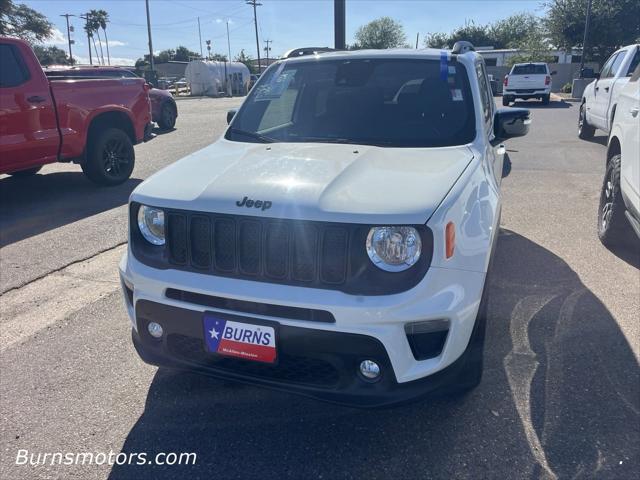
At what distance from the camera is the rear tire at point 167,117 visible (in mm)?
15359

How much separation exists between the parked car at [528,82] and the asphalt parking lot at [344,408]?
2013cm

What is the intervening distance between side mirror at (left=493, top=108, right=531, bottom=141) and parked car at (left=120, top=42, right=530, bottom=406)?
1.05m

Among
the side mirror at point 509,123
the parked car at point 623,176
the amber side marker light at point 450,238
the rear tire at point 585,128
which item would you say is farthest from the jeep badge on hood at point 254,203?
the rear tire at point 585,128

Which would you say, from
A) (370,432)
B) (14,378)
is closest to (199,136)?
(14,378)

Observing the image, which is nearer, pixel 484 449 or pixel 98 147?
pixel 484 449

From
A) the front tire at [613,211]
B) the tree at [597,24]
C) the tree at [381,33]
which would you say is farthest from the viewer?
the tree at [381,33]

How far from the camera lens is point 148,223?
266cm

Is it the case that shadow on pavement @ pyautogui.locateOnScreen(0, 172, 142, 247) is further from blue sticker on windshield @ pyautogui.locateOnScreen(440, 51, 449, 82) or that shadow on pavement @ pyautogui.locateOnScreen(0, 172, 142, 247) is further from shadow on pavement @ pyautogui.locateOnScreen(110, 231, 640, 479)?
blue sticker on windshield @ pyautogui.locateOnScreen(440, 51, 449, 82)

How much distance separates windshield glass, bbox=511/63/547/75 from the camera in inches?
918

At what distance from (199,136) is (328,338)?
12558 mm

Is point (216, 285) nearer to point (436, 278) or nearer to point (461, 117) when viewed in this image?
point (436, 278)

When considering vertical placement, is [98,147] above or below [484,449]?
above

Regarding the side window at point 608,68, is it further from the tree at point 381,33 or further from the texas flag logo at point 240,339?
the tree at point 381,33

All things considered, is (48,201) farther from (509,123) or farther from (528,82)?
(528,82)
